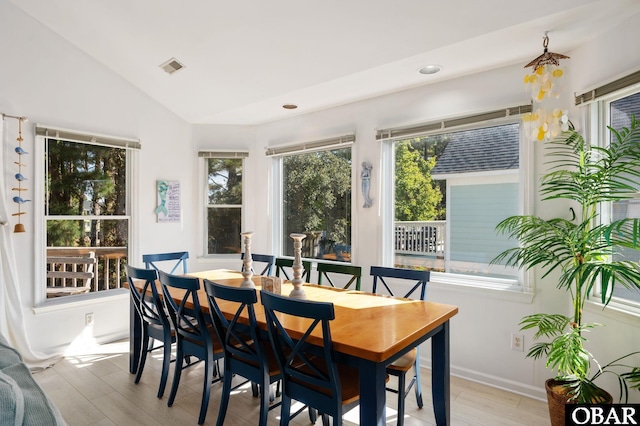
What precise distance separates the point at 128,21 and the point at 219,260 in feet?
9.06

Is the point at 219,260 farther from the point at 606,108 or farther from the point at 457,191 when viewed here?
the point at 606,108

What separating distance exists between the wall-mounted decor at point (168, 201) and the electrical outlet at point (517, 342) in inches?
149

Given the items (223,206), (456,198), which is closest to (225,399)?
(456,198)

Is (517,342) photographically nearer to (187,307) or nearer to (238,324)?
(238,324)

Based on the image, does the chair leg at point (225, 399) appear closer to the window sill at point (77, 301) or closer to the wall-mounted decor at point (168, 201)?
the window sill at point (77, 301)

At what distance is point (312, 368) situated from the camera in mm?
1751

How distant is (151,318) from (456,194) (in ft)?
8.93

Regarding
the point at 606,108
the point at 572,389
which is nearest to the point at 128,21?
the point at 606,108

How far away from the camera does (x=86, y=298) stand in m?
3.69

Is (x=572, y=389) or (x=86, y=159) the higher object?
(x=86, y=159)

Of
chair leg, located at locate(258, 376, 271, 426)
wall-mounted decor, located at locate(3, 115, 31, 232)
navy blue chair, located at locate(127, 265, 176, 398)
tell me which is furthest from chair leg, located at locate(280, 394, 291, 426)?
wall-mounted decor, located at locate(3, 115, 31, 232)

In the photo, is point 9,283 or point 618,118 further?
point 9,283

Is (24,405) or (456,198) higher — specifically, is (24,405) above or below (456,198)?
below

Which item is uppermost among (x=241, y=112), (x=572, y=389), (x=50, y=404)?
(x=241, y=112)
